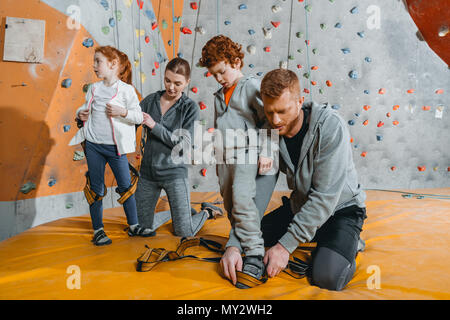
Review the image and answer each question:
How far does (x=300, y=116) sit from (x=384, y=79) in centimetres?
265

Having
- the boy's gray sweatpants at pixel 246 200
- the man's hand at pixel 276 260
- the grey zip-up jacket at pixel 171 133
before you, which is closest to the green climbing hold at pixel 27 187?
the grey zip-up jacket at pixel 171 133

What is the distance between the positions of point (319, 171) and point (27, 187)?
1.60m

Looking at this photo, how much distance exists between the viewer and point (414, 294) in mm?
957

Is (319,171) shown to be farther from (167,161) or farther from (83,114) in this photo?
(83,114)

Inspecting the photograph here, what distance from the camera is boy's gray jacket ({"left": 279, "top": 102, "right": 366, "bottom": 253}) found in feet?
3.63

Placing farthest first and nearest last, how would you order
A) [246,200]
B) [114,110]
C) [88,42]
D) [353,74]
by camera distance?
[353,74]
[88,42]
[114,110]
[246,200]

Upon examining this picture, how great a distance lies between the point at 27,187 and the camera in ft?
5.70

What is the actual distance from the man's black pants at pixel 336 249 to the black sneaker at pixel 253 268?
0.63 feet

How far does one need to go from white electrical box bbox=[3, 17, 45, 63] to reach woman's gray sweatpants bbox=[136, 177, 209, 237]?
2.99ft

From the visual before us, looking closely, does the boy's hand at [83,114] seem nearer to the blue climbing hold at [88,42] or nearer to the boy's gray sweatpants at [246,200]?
the blue climbing hold at [88,42]

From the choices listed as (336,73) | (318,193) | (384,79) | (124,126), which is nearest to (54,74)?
(124,126)

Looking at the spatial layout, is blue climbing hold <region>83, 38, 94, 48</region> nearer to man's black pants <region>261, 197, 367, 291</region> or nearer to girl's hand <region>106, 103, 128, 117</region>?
girl's hand <region>106, 103, 128, 117</region>


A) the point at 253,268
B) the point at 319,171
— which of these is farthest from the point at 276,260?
the point at 319,171

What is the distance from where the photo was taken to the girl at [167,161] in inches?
68.4
